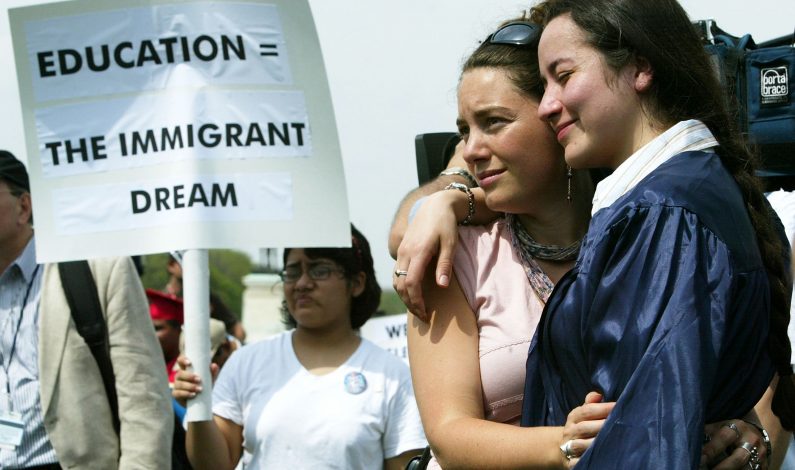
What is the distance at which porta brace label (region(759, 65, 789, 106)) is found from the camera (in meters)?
3.41

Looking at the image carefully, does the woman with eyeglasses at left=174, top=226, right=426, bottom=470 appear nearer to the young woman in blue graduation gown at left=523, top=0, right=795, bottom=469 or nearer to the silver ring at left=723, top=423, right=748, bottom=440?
the young woman in blue graduation gown at left=523, top=0, right=795, bottom=469

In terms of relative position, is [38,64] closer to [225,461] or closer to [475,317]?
[225,461]

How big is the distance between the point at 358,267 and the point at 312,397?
86cm

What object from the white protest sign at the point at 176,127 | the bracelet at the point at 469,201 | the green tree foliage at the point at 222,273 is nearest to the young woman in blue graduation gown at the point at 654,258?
the bracelet at the point at 469,201

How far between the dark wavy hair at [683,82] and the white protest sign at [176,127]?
2337mm

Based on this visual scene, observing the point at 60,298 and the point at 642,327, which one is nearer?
the point at 642,327

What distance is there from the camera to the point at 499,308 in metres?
2.71

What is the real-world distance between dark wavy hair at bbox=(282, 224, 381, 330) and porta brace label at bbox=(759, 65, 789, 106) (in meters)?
2.37

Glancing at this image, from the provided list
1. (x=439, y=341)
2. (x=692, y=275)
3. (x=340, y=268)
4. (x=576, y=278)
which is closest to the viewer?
(x=692, y=275)

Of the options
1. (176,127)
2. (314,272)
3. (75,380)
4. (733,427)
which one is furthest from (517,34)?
(75,380)

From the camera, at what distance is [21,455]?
4.77m

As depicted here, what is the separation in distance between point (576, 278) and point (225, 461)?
2.78 m

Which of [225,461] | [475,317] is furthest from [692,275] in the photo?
[225,461]

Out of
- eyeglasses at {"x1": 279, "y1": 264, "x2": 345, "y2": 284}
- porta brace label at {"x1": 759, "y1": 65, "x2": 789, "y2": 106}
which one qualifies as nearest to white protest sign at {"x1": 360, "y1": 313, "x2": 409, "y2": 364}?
eyeglasses at {"x1": 279, "y1": 264, "x2": 345, "y2": 284}
